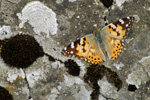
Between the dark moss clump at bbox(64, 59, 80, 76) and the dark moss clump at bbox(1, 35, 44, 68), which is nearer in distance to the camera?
the dark moss clump at bbox(1, 35, 44, 68)

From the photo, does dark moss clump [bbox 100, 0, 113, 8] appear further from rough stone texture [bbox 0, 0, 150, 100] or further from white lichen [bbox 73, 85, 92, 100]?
white lichen [bbox 73, 85, 92, 100]

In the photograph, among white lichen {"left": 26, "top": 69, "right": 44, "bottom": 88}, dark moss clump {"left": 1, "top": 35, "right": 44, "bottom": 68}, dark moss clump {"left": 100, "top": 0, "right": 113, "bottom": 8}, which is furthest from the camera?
dark moss clump {"left": 100, "top": 0, "right": 113, "bottom": 8}

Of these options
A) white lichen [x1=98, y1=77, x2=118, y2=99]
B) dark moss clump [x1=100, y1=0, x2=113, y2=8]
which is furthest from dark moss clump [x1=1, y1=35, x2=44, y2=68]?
dark moss clump [x1=100, y1=0, x2=113, y2=8]

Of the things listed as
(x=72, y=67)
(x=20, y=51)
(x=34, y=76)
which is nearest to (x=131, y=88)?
(x=72, y=67)

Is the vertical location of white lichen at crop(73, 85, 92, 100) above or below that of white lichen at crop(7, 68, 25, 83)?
below

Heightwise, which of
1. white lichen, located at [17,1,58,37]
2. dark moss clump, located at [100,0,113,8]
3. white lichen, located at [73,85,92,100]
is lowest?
white lichen, located at [73,85,92,100]

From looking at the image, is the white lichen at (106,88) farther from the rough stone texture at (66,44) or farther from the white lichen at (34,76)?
the white lichen at (34,76)

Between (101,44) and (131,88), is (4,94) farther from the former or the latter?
(131,88)

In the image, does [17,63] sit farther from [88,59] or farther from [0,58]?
[88,59]

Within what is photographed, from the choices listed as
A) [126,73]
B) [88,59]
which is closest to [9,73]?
[88,59]
